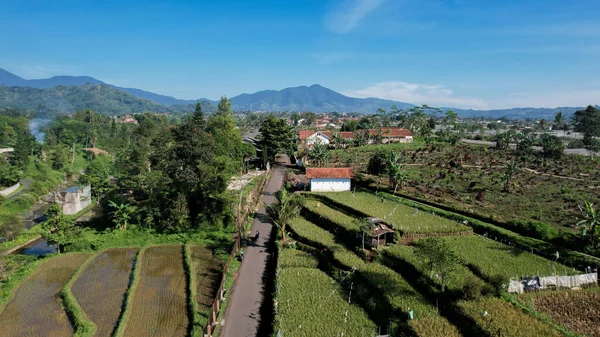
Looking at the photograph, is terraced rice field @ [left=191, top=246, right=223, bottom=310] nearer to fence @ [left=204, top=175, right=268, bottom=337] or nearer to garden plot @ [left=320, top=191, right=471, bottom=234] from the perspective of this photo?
fence @ [left=204, top=175, right=268, bottom=337]

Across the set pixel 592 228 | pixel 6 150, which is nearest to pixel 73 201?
pixel 6 150

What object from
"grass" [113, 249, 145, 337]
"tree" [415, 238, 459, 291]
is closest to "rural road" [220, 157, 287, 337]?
"grass" [113, 249, 145, 337]

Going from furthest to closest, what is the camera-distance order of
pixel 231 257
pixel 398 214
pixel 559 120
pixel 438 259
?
1. pixel 559 120
2. pixel 398 214
3. pixel 231 257
4. pixel 438 259

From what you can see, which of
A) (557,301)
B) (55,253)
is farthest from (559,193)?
(55,253)

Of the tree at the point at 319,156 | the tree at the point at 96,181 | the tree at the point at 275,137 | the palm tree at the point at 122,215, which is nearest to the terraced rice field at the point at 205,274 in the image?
the palm tree at the point at 122,215

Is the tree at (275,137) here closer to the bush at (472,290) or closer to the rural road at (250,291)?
the rural road at (250,291)

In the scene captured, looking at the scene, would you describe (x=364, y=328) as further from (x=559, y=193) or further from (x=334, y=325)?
(x=559, y=193)

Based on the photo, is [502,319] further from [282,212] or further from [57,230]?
[57,230]
